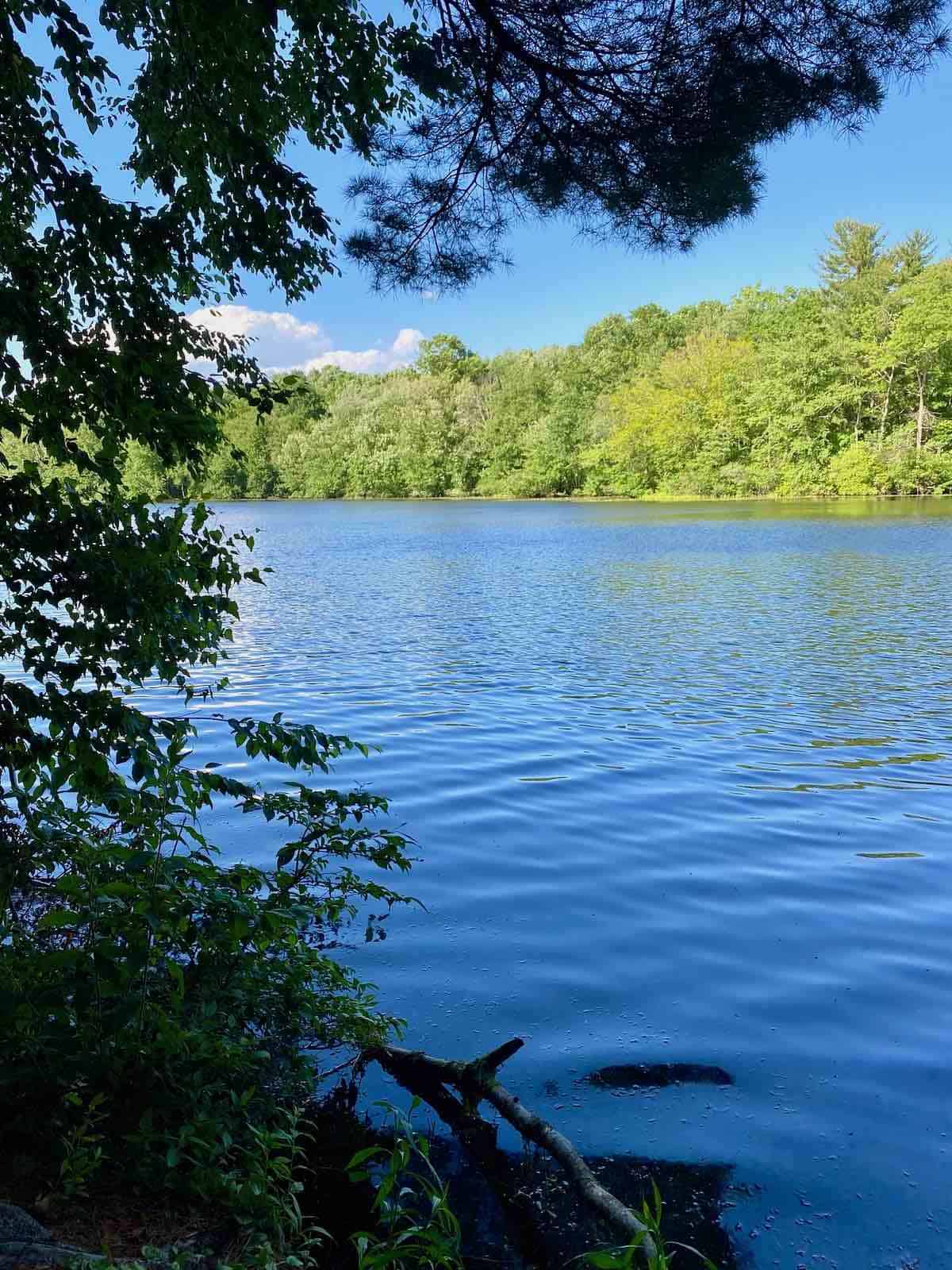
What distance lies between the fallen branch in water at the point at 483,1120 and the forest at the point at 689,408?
3992cm

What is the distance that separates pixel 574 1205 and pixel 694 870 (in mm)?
3228

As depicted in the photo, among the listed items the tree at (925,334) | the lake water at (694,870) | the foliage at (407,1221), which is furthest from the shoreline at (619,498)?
the foliage at (407,1221)

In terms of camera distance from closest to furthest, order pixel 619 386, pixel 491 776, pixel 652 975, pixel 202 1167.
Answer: pixel 202 1167 < pixel 652 975 < pixel 491 776 < pixel 619 386

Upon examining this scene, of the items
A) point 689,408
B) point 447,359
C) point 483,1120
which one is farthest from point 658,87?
point 447,359

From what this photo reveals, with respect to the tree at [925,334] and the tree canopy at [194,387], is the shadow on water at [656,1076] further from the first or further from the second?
the tree at [925,334]

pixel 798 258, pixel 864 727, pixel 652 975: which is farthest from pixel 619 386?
pixel 652 975

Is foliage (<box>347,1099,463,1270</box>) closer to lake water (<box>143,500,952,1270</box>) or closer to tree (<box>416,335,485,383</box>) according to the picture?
lake water (<box>143,500,952,1270</box>)

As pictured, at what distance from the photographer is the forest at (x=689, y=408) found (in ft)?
187

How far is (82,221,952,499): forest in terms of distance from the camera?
57000 mm

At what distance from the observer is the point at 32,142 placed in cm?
314

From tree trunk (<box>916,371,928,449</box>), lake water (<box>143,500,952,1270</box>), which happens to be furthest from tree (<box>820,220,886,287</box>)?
lake water (<box>143,500,952,1270</box>)

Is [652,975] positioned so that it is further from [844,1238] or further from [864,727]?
[864,727]

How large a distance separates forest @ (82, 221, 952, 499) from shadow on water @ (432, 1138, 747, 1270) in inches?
1592

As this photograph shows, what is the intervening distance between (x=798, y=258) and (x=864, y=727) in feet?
210
